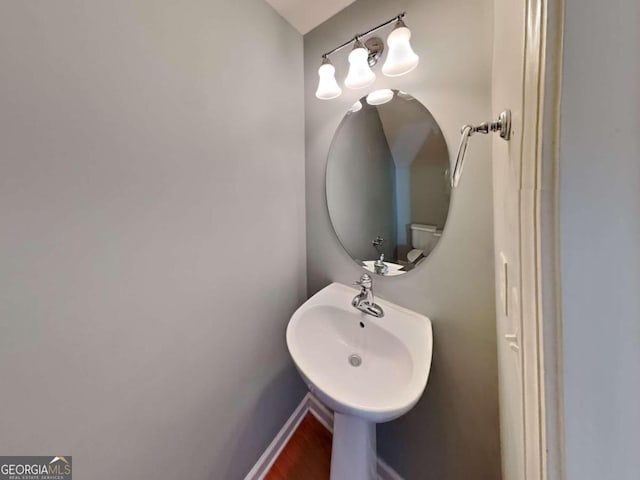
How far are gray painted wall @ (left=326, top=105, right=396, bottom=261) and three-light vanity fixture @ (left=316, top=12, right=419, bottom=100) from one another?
124mm

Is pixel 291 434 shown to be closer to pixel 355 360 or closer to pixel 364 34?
pixel 355 360

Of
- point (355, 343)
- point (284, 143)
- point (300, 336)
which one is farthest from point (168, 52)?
point (355, 343)

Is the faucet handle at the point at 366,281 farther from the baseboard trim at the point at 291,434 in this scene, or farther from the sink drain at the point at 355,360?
the baseboard trim at the point at 291,434

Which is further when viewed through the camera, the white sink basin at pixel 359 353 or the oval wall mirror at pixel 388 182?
the oval wall mirror at pixel 388 182

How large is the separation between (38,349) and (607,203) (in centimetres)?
100

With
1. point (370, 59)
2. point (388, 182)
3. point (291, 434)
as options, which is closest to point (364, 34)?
point (370, 59)

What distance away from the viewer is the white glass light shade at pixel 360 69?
36.9 inches

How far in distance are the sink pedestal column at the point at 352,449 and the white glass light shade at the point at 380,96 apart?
130 cm

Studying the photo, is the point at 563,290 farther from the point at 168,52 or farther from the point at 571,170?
the point at 168,52

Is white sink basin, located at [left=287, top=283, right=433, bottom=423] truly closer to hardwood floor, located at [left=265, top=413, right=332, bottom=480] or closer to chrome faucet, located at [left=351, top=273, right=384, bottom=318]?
chrome faucet, located at [left=351, top=273, right=384, bottom=318]

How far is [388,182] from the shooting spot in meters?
1.01

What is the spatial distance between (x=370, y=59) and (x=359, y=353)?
1304mm

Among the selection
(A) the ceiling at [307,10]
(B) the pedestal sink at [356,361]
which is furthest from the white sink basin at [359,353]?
(A) the ceiling at [307,10]

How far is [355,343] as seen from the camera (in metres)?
1.07
